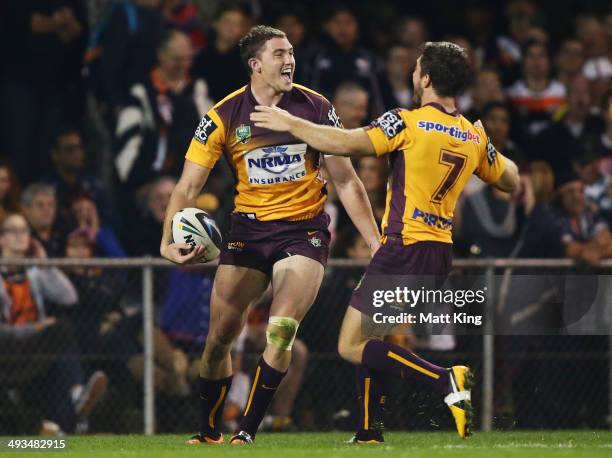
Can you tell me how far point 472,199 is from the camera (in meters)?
12.2

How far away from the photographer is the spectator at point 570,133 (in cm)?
1429

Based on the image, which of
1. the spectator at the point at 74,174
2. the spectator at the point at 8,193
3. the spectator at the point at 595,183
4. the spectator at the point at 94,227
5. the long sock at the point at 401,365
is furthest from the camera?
the spectator at the point at 595,183

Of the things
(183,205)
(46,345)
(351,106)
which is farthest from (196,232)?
(351,106)

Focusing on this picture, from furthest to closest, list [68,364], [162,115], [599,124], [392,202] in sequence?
[599,124] < [162,115] < [68,364] < [392,202]

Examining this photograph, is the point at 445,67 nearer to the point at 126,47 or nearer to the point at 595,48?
the point at 126,47

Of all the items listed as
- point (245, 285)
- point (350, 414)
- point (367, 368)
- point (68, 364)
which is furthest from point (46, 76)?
point (367, 368)

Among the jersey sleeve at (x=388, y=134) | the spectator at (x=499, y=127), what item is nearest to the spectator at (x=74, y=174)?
the spectator at (x=499, y=127)

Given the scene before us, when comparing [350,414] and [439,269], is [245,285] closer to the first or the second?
[439,269]

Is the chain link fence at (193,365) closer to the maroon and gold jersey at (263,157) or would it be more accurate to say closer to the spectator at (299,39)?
the maroon and gold jersey at (263,157)

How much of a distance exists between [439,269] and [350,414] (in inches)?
125

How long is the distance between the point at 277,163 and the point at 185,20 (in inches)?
236

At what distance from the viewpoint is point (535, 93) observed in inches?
599

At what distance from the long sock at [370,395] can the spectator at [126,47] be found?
222 inches

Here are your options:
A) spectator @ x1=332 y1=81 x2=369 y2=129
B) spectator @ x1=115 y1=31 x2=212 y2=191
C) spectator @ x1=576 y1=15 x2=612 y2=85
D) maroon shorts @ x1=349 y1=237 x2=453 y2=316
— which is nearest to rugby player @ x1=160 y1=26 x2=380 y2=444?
maroon shorts @ x1=349 y1=237 x2=453 y2=316
